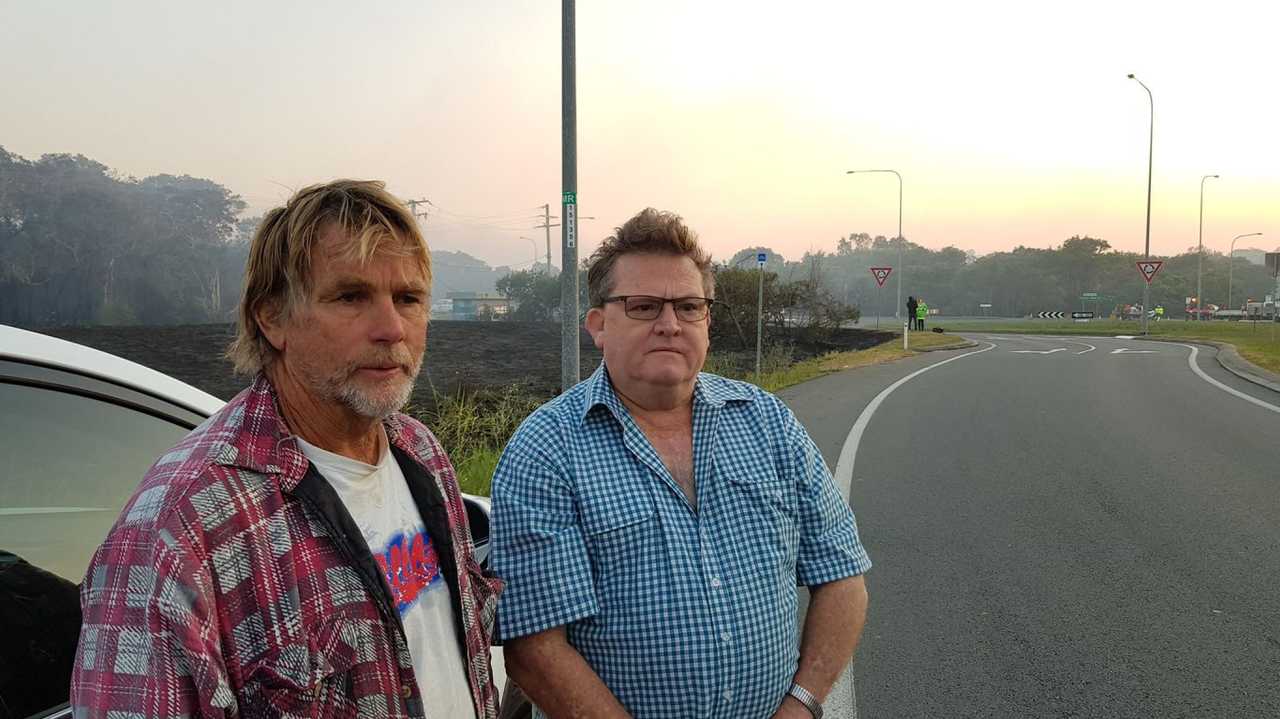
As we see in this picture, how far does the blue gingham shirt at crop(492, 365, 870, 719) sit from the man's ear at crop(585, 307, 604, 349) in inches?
11.4

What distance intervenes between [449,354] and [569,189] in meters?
12.9

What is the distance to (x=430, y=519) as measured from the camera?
72.4 inches

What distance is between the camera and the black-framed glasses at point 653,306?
2523mm

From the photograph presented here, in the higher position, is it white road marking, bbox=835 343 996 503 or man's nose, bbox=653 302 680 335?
man's nose, bbox=653 302 680 335

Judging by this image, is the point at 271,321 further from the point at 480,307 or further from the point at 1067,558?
the point at 480,307

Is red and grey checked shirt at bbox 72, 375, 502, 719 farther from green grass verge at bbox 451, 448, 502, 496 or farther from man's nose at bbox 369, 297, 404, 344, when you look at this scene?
green grass verge at bbox 451, 448, 502, 496

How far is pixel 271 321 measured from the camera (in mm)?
1641

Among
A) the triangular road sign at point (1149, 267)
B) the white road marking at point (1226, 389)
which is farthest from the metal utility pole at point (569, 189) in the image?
the triangular road sign at point (1149, 267)

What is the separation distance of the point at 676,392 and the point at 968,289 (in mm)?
128081

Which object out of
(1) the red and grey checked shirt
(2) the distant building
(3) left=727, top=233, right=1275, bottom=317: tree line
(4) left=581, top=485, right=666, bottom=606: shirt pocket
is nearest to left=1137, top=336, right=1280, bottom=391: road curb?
(4) left=581, top=485, right=666, bottom=606: shirt pocket

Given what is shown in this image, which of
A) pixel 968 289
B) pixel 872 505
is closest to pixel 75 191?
pixel 872 505

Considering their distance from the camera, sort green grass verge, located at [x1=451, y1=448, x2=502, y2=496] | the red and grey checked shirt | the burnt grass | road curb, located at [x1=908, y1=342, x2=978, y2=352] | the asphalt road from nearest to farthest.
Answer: the red and grey checked shirt < the asphalt road < green grass verge, located at [x1=451, y1=448, x2=502, y2=496] < the burnt grass < road curb, located at [x1=908, y1=342, x2=978, y2=352]

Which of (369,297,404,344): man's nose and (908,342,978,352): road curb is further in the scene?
(908,342,978,352): road curb

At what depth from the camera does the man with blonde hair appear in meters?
1.28
